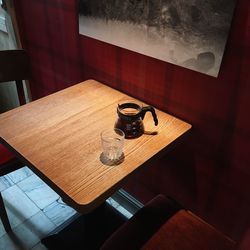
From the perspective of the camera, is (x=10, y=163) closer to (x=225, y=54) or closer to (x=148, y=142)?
(x=148, y=142)

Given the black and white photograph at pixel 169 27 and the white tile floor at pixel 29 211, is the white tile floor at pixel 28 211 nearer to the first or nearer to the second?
the white tile floor at pixel 29 211

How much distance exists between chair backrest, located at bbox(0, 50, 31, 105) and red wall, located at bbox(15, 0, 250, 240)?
0.18m

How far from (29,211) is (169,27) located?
1362 mm

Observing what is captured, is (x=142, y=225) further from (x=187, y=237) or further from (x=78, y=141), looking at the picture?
(x=78, y=141)

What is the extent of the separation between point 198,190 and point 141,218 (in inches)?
15.3

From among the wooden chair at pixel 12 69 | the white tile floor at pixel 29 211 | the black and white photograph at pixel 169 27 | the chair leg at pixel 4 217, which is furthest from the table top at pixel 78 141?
the white tile floor at pixel 29 211

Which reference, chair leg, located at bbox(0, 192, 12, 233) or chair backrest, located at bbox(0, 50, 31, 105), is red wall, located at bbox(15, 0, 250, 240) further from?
chair leg, located at bbox(0, 192, 12, 233)

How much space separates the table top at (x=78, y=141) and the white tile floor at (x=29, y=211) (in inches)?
30.7

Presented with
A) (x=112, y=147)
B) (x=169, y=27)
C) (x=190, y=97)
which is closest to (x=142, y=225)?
(x=112, y=147)

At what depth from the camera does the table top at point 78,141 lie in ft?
3.02

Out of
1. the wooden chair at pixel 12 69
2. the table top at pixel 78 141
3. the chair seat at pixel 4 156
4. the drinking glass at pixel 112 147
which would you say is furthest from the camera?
the wooden chair at pixel 12 69

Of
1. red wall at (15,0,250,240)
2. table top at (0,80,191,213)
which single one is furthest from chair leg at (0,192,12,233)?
red wall at (15,0,250,240)

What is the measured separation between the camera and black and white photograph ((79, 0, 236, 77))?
983 mm

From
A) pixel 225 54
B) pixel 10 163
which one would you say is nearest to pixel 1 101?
pixel 10 163
